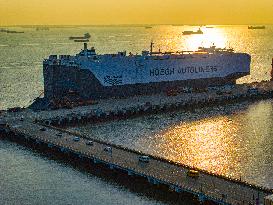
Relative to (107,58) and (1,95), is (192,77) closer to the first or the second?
(107,58)

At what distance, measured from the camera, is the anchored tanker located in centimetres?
8600

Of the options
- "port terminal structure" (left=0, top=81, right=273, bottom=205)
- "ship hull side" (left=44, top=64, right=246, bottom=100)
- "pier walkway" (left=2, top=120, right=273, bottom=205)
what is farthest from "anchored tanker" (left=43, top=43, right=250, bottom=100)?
"pier walkway" (left=2, top=120, right=273, bottom=205)

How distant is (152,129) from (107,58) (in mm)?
20497

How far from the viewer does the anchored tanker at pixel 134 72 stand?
86000 mm

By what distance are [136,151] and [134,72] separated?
127 ft

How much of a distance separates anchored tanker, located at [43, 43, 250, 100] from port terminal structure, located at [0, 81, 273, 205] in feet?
9.89

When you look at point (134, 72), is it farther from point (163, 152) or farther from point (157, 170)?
point (157, 170)

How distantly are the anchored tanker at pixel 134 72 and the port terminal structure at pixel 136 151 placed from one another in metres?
3.01

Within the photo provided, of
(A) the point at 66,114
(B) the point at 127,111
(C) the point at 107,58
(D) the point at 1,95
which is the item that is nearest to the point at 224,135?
(B) the point at 127,111

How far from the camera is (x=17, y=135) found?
6638 cm

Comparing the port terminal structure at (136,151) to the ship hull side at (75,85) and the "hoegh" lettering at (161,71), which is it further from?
the "hoegh" lettering at (161,71)

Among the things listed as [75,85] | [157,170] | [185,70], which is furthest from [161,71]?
[157,170]

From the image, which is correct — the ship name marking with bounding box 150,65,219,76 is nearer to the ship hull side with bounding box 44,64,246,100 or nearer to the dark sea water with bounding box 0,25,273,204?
the ship hull side with bounding box 44,64,246,100

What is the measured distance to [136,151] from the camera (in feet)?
183
